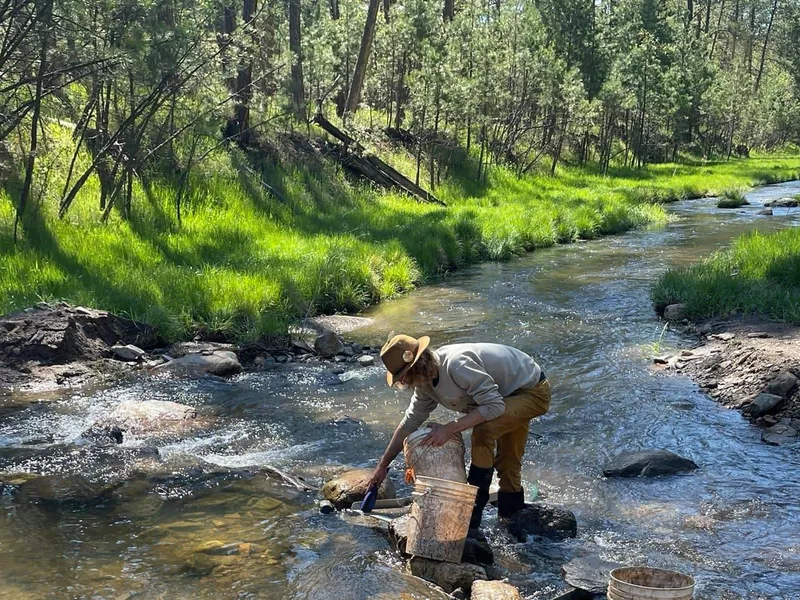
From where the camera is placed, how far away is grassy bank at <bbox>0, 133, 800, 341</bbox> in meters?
10.4

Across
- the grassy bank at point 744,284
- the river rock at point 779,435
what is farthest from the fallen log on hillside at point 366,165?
the river rock at point 779,435

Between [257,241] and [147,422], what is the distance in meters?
7.49

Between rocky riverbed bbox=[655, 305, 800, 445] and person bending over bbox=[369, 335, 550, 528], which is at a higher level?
person bending over bbox=[369, 335, 550, 528]

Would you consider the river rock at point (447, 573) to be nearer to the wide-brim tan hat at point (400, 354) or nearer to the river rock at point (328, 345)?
the wide-brim tan hat at point (400, 354)

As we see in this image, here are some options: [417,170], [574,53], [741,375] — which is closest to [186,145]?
[417,170]

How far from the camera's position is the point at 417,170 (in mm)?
23219

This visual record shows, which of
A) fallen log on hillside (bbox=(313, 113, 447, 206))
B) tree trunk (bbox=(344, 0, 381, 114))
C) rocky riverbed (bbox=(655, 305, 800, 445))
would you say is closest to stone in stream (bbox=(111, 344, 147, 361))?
rocky riverbed (bbox=(655, 305, 800, 445))

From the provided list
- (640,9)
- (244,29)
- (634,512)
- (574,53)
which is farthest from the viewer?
(640,9)

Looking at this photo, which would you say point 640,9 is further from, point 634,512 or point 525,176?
point 634,512

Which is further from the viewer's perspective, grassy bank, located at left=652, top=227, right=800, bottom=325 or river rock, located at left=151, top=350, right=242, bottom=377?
grassy bank, located at left=652, top=227, right=800, bottom=325

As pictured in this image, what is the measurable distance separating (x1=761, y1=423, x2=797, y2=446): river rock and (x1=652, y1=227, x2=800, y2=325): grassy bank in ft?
8.97

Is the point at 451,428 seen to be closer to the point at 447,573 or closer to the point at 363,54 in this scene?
the point at 447,573

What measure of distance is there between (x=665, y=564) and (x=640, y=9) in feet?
164

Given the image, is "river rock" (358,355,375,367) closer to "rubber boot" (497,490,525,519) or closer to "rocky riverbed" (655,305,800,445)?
"rocky riverbed" (655,305,800,445)
